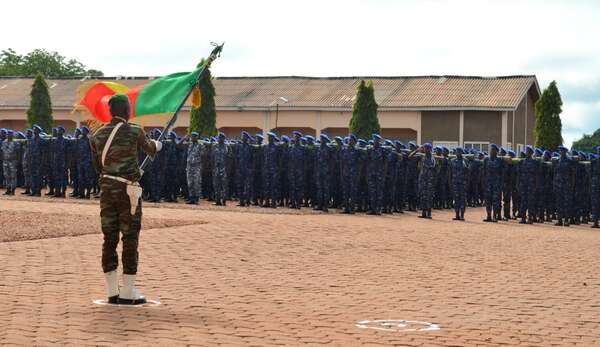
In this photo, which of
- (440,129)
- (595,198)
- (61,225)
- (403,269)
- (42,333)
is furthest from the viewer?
(440,129)

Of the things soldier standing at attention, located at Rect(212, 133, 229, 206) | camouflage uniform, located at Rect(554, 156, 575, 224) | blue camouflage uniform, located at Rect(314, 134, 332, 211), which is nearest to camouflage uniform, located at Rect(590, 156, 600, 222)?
camouflage uniform, located at Rect(554, 156, 575, 224)

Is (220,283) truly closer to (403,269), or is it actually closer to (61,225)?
(403,269)

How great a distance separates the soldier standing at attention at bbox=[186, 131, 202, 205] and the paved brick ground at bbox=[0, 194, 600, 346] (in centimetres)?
729

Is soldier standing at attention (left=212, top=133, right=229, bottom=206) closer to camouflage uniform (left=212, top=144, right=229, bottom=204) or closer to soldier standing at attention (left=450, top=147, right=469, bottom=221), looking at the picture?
camouflage uniform (left=212, top=144, right=229, bottom=204)

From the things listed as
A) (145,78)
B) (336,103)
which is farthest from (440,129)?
(145,78)

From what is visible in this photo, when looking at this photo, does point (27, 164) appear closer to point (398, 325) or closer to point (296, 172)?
point (296, 172)

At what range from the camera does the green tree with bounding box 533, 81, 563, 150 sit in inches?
1784

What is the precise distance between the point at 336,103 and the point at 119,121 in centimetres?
4414

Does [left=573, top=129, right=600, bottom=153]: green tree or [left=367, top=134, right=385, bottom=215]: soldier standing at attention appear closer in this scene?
[left=367, top=134, right=385, bottom=215]: soldier standing at attention

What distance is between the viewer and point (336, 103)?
54.1 m

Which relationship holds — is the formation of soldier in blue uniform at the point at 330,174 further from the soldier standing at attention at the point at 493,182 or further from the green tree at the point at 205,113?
the green tree at the point at 205,113

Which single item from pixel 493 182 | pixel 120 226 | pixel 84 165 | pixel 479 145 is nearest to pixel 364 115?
pixel 479 145

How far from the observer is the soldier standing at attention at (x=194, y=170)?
2762cm

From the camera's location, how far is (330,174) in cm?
2658
